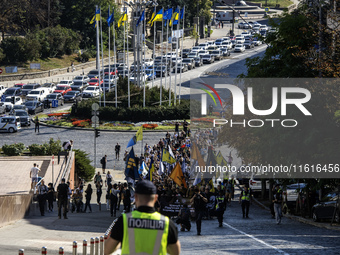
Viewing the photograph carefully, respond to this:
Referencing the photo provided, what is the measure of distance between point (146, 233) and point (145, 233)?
10mm

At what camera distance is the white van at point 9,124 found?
2064 inches

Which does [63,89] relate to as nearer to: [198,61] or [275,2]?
[198,61]

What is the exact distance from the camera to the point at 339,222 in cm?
2247

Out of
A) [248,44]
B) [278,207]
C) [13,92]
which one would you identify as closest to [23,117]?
[13,92]

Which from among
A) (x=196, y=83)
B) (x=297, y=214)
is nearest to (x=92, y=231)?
(x=297, y=214)

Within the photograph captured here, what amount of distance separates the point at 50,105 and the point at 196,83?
18136 mm

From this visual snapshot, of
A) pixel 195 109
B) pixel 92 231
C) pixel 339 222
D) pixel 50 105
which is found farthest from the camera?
pixel 50 105

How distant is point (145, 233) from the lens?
7523 millimetres

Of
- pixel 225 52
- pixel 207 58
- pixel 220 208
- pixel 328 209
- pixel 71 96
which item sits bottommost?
pixel 328 209

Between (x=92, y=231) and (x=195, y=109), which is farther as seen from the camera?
(x=195, y=109)

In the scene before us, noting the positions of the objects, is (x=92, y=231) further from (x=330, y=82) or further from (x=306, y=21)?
(x=306, y=21)

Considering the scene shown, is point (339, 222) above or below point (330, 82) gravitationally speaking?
below

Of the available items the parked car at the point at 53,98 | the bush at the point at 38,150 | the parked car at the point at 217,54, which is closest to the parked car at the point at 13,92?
the parked car at the point at 53,98

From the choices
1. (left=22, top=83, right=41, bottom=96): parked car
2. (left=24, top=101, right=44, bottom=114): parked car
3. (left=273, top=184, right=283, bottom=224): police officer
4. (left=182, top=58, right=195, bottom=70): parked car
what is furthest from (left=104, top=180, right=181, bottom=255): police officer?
(left=182, top=58, right=195, bottom=70): parked car
